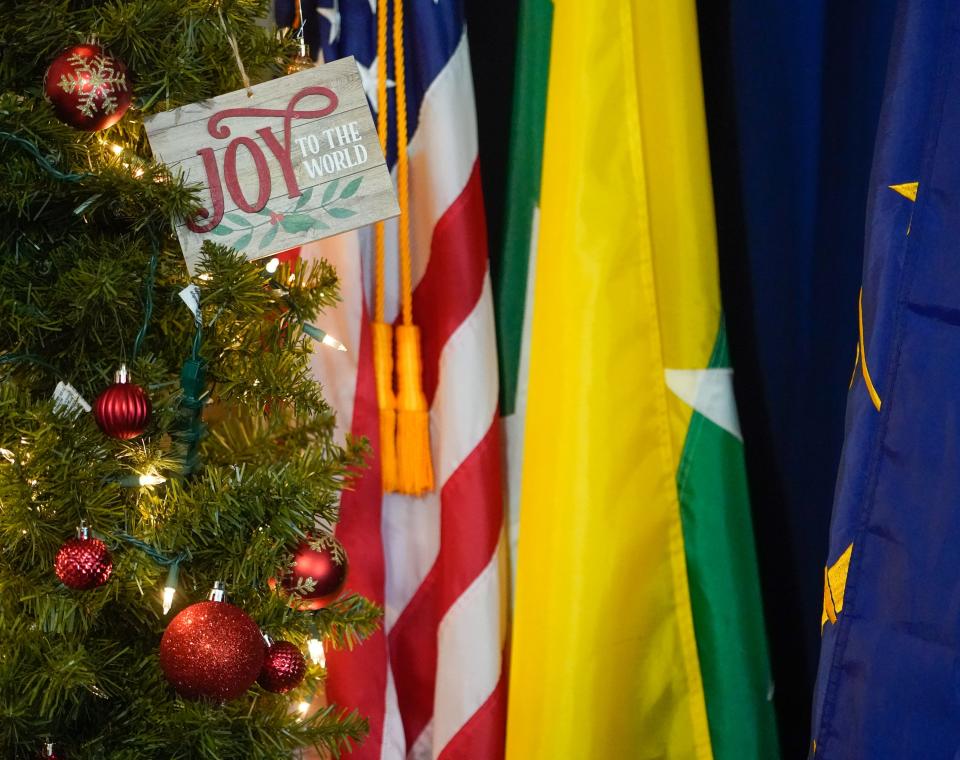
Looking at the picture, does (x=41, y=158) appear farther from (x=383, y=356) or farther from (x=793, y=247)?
(x=793, y=247)

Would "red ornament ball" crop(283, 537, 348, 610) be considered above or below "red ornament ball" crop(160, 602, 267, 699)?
below

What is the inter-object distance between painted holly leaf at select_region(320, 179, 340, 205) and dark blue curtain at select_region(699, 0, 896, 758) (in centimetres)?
47

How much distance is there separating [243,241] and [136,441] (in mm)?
159

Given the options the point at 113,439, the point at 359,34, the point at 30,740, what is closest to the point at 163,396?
the point at 113,439

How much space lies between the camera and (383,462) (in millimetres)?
887

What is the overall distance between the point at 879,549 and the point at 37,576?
572 millimetres

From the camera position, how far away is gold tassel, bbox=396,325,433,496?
881 millimetres

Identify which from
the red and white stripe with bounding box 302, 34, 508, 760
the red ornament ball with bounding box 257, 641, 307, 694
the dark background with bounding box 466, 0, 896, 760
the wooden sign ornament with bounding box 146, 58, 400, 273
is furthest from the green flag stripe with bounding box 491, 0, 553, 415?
the red ornament ball with bounding box 257, 641, 307, 694

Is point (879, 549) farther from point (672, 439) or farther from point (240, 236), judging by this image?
point (240, 236)

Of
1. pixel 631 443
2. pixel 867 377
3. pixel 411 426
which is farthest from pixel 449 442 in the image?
pixel 867 377

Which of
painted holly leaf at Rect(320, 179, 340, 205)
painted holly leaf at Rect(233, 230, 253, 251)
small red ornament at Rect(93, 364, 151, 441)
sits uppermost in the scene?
painted holly leaf at Rect(320, 179, 340, 205)

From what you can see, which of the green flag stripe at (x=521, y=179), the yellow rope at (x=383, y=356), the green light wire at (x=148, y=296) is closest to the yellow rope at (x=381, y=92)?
the yellow rope at (x=383, y=356)

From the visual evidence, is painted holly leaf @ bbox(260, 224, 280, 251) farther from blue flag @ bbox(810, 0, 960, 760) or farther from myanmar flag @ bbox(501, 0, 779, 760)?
blue flag @ bbox(810, 0, 960, 760)

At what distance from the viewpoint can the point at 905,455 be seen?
625 mm
